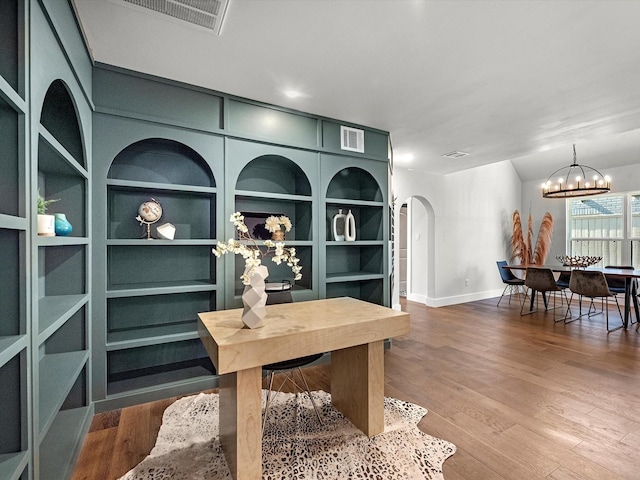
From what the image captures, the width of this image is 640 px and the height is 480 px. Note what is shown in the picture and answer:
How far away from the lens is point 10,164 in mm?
1179

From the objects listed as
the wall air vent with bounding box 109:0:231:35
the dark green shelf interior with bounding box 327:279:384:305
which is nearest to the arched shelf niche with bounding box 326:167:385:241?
the dark green shelf interior with bounding box 327:279:384:305

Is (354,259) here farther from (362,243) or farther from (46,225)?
(46,225)

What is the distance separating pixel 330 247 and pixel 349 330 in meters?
2.00

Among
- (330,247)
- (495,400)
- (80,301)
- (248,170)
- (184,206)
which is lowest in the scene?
(495,400)

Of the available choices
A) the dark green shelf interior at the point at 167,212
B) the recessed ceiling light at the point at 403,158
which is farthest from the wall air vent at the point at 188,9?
the recessed ceiling light at the point at 403,158

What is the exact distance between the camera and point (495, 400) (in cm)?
257

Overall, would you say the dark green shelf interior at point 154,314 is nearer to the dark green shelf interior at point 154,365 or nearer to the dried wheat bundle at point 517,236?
the dark green shelf interior at point 154,365

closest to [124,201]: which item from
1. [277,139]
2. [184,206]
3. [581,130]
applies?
[184,206]

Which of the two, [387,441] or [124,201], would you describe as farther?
[124,201]

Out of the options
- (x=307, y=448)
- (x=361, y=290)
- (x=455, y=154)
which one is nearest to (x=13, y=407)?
(x=307, y=448)

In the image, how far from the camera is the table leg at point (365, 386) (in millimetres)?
2080

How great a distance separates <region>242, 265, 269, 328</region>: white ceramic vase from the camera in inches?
70.3

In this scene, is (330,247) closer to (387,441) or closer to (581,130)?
(387,441)

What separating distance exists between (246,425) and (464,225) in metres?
6.28
